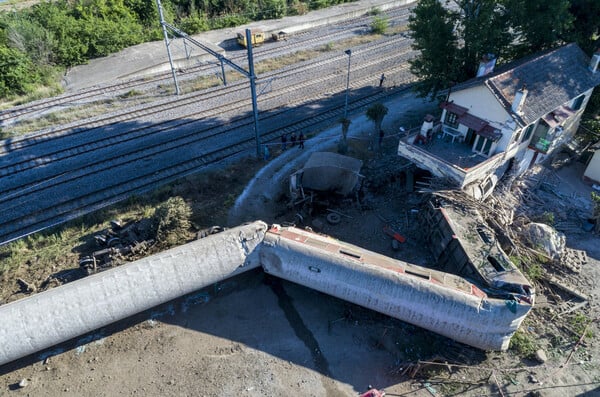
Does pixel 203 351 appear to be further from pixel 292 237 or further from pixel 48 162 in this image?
pixel 48 162

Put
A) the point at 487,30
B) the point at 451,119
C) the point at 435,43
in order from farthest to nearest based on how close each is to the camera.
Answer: the point at 435,43 < the point at 487,30 < the point at 451,119

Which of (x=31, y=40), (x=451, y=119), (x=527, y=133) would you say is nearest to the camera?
(x=527, y=133)

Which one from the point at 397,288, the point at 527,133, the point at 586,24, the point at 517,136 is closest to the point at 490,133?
the point at 517,136

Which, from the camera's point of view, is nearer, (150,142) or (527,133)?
(527,133)

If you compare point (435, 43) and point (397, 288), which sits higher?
point (435, 43)

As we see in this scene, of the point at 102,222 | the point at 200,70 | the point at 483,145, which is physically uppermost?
the point at 483,145

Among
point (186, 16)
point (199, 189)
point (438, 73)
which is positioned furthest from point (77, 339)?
point (186, 16)

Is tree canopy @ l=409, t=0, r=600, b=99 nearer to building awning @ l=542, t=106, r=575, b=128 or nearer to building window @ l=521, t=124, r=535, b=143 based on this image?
building awning @ l=542, t=106, r=575, b=128

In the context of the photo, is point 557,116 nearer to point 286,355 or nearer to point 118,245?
point 286,355

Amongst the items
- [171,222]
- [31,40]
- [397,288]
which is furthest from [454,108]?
[31,40]
